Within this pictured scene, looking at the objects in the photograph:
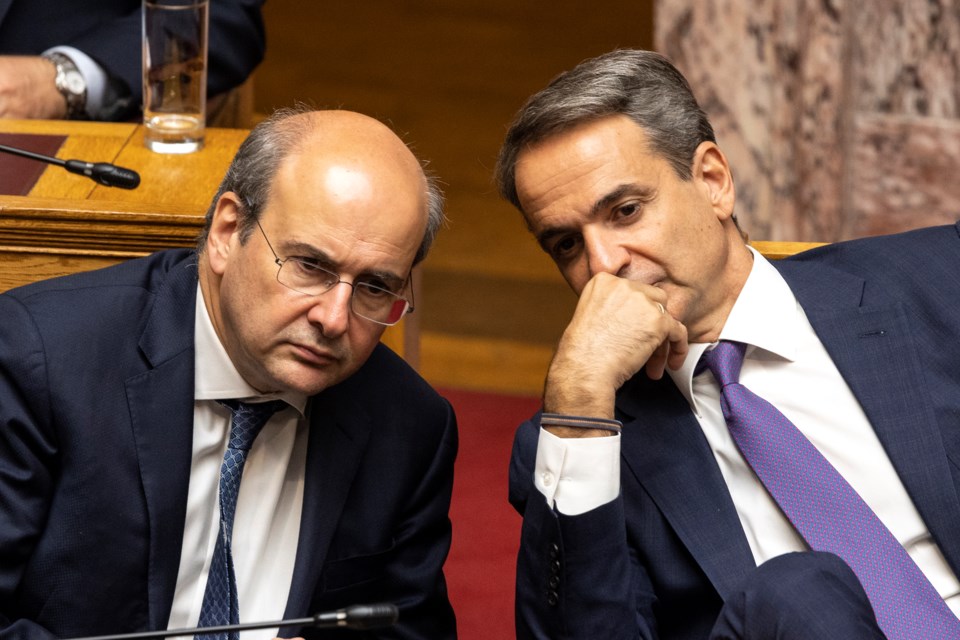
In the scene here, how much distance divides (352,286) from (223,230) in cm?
20

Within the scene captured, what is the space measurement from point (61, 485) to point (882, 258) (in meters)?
1.23

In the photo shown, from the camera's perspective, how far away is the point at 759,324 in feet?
6.73

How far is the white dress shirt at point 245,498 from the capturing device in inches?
73.5

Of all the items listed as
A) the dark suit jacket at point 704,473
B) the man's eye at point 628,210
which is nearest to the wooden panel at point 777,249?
the dark suit jacket at point 704,473

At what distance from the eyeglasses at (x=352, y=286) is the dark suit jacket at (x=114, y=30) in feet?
4.14

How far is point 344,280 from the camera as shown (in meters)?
1.78

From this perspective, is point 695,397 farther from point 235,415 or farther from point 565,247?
point 235,415

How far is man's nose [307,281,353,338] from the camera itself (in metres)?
1.75

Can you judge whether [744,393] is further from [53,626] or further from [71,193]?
[71,193]

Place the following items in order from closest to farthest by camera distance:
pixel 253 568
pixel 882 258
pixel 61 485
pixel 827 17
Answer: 1. pixel 61 485
2. pixel 253 568
3. pixel 882 258
4. pixel 827 17

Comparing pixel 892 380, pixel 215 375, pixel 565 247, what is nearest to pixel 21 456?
pixel 215 375

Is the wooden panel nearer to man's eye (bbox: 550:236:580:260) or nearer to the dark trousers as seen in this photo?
man's eye (bbox: 550:236:580:260)

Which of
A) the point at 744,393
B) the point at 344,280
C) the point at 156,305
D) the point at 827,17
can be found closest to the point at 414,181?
the point at 344,280

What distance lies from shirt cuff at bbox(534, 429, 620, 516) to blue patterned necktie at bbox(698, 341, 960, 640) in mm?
231
